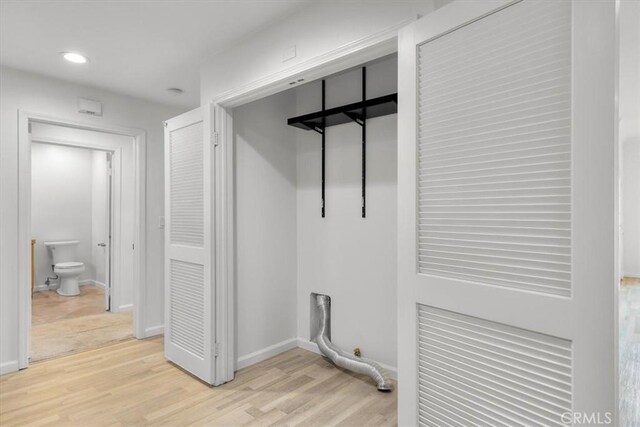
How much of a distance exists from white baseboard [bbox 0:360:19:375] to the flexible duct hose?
2.46 meters

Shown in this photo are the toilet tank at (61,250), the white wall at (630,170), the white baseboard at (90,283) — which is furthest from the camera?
the white baseboard at (90,283)

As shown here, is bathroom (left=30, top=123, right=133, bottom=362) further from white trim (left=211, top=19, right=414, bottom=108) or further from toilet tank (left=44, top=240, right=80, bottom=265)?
white trim (left=211, top=19, right=414, bottom=108)

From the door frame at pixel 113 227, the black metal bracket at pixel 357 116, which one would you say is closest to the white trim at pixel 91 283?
the door frame at pixel 113 227

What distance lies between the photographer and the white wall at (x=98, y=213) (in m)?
6.12

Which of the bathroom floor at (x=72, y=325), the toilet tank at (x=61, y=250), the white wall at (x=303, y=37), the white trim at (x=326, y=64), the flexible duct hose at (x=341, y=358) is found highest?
the white wall at (x=303, y=37)

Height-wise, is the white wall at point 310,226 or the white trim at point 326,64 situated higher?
the white trim at point 326,64

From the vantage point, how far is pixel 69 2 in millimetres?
2104

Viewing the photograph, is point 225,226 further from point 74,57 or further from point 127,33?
point 74,57

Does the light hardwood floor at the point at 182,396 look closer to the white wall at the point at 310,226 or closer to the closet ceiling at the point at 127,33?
the white wall at the point at 310,226

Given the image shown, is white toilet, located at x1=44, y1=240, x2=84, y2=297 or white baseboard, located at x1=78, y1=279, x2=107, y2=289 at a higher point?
white toilet, located at x1=44, y1=240, x2=84, y2=297

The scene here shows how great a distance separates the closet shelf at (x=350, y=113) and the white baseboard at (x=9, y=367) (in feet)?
9.77

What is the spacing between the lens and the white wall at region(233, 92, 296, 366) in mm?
3006

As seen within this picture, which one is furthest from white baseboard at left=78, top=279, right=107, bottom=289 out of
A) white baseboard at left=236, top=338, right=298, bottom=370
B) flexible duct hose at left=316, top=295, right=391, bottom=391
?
flexible duct hose at left=316, top=295, right=391, bottom=391

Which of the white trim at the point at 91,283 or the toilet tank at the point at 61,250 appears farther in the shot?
the white trim at the point at 91,283
